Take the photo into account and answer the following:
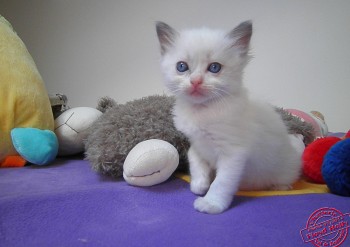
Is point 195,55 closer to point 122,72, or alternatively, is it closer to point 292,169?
point 292,169

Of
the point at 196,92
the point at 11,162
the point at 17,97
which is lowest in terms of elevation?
the point at 11,162

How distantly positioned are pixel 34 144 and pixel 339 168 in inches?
38.7

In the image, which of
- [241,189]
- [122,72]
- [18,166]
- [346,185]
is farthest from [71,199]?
[122,72]

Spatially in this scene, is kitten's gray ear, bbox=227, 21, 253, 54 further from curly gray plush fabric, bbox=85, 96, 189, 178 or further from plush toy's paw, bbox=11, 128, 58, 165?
plush toy's paw, bbox=11, 128, 58, 165

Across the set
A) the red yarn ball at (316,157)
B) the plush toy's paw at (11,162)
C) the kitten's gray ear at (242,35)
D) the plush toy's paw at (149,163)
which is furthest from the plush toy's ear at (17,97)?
the red yarn ball at (316,157)

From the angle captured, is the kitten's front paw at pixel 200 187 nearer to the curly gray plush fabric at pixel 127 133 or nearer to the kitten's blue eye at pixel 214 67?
the curly gray plush fabric at pixel 127 133

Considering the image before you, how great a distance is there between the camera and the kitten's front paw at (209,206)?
2.58 feet

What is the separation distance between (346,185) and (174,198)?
1.62 feet

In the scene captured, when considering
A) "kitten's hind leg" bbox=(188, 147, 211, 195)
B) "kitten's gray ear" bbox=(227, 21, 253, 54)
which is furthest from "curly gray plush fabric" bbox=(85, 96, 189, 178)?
"kitten's gray ear" bbox=(227, 21, 253, 54)

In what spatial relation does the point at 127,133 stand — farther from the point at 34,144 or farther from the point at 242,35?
the point at 242,35

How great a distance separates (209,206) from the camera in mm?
792

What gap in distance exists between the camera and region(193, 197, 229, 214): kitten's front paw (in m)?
0.79

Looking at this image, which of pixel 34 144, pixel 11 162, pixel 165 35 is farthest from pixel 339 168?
pixel 11 162

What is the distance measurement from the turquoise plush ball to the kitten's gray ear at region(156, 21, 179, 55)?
59 cm
